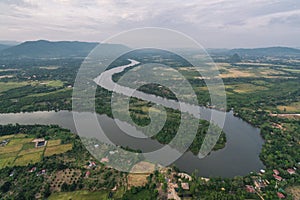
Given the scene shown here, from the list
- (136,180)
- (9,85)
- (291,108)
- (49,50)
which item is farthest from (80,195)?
(49,50)

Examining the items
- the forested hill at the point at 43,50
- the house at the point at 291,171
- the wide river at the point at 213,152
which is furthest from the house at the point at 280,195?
the forested hill at the point at 43,50

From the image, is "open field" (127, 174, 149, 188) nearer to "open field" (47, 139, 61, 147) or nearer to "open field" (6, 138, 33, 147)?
"open field" (47, 139, 61, 147)

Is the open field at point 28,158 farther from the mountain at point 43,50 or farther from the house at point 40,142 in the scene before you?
the mountain at point 43,50

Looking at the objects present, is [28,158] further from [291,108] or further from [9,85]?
[9,85]

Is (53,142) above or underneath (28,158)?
above

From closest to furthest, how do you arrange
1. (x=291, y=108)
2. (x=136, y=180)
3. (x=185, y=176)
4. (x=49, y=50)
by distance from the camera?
(x=136, y=180)
(x=185, y=176)
(x=291, y=108)
(x=49, y=50)

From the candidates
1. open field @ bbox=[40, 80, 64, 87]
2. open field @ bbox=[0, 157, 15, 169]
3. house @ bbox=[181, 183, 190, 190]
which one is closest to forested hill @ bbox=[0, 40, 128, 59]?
open field @ bbox=[40, 80, 64, 87]
